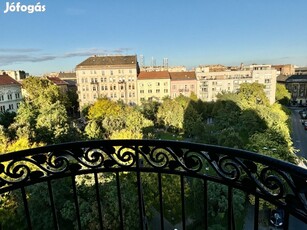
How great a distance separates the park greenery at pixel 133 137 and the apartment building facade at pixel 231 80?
25.8 feet

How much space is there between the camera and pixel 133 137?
2041 centimetres

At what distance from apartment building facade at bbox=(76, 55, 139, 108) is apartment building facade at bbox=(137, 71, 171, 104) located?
120cm

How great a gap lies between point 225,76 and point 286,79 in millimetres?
27879

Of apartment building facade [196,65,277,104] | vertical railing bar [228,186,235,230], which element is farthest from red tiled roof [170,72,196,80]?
vertical railing bar [228,186,235,230]

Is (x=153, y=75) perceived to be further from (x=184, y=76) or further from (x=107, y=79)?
(x=107, y=79)

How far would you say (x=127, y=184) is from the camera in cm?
1144

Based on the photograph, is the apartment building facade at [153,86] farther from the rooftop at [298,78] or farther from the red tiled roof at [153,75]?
the rooftop at [298,78]

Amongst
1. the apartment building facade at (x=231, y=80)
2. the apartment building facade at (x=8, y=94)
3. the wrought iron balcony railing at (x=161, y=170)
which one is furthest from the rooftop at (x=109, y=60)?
the wrought iron balcony railing at (x=161, y=170)

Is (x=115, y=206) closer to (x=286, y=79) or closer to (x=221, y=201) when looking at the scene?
(x=221, y=201)

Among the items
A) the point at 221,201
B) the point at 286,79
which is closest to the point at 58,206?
the point at 221,201

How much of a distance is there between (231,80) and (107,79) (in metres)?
24.8

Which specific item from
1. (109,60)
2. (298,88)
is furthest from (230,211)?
(298,88)

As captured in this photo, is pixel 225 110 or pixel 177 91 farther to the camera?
pixel 177 91

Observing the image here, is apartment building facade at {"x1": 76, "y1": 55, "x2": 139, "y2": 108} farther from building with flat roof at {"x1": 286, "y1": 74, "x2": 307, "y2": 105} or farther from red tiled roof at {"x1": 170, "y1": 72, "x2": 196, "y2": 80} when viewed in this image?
building with flat roof at {"x1": 286, "y1": 74, "x2": 307, "y2": 105}
